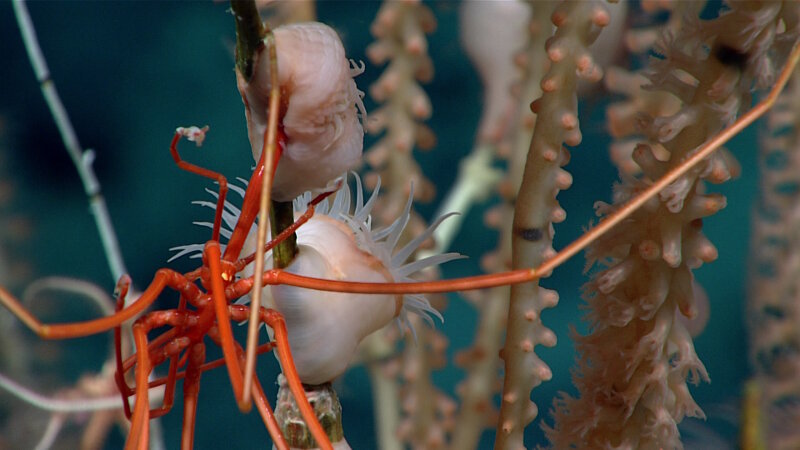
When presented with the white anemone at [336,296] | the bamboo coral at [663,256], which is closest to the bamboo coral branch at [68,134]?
the white anemone at [336,296]

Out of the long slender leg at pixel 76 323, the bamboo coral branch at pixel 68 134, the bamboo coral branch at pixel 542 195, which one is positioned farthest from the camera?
the bamboo coral branch at pixel 68 134

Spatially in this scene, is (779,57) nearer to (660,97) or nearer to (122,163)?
(660,97)

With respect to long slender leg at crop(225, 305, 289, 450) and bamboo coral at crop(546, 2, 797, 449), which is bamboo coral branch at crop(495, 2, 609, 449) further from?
long slender leg at crop(225, 305, 289, 450)

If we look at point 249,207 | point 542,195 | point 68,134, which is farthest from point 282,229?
point 68,134

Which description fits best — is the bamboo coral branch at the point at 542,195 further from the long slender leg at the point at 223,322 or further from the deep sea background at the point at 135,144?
the deep sea background at the point at 135,144

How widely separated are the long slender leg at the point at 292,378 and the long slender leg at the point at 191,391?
0.04m

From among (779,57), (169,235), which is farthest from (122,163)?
(779,57)

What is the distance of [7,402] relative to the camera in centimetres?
71

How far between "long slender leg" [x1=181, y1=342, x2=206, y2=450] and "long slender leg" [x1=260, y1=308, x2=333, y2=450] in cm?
4

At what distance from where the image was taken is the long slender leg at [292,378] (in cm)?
27

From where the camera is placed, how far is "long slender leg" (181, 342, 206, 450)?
31 centimetres

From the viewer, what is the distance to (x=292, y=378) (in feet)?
0.91

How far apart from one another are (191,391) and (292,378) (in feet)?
0.21

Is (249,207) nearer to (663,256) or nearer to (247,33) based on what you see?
(247,33)
